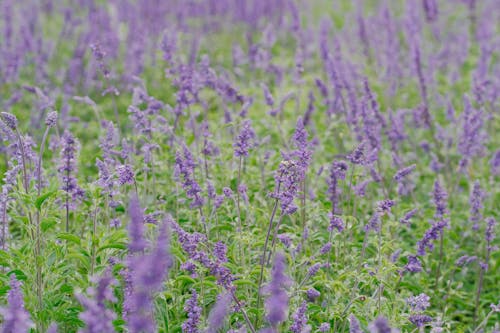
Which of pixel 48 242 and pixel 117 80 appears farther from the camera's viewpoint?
pixel 117 80

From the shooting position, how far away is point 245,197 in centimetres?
413

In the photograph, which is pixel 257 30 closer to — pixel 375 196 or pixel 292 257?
pixel 375 196

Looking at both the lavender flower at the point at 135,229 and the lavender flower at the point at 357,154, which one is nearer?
the lavender flower at the point at 135,229

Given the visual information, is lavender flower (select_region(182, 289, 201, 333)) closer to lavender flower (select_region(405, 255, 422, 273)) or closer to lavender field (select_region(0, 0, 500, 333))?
lavender field (select_region(0, 0, 500, 333))

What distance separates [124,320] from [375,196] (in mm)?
3189

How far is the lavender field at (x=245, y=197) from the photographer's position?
3.45 metres

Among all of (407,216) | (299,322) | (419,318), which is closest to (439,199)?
(407,216)

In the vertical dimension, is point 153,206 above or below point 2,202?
below

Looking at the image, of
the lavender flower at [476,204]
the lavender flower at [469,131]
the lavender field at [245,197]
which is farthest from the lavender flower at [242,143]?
the lavender flower at [469,131]

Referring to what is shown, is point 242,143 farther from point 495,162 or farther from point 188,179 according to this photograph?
point 495,162

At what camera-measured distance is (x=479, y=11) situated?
12500 mm

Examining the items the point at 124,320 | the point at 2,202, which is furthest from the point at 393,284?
the point at 2,202

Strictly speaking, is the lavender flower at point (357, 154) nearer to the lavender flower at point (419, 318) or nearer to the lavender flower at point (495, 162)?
the lavender flower at point (419, 318)

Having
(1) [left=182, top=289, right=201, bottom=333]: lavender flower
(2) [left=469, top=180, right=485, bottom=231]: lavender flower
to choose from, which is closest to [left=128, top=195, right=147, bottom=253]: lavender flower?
(1) [left=182, top=289, right=201, bottom=333]: lavender flower
